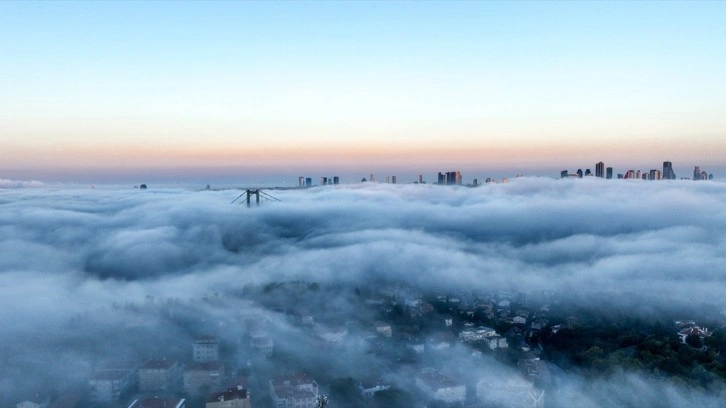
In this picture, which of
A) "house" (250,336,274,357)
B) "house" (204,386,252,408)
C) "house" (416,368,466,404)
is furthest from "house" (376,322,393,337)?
"house" (204,386,252,408)

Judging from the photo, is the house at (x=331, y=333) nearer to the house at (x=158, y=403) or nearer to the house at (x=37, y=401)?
the house at (x=158, y=403)

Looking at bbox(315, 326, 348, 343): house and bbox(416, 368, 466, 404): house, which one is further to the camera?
bbox(315, 326, 348, 343): house

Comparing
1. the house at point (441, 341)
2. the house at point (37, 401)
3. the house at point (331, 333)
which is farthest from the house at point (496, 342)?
the house at point (37, 401)

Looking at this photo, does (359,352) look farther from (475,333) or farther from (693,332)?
(693,332)

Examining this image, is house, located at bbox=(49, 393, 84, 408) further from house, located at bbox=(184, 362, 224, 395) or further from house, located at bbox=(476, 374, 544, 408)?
house, located at bbox=(476, 374, 544, 408)

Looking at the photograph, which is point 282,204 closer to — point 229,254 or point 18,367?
point 229,254

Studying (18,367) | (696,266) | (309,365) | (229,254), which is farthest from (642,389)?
(229,254)
